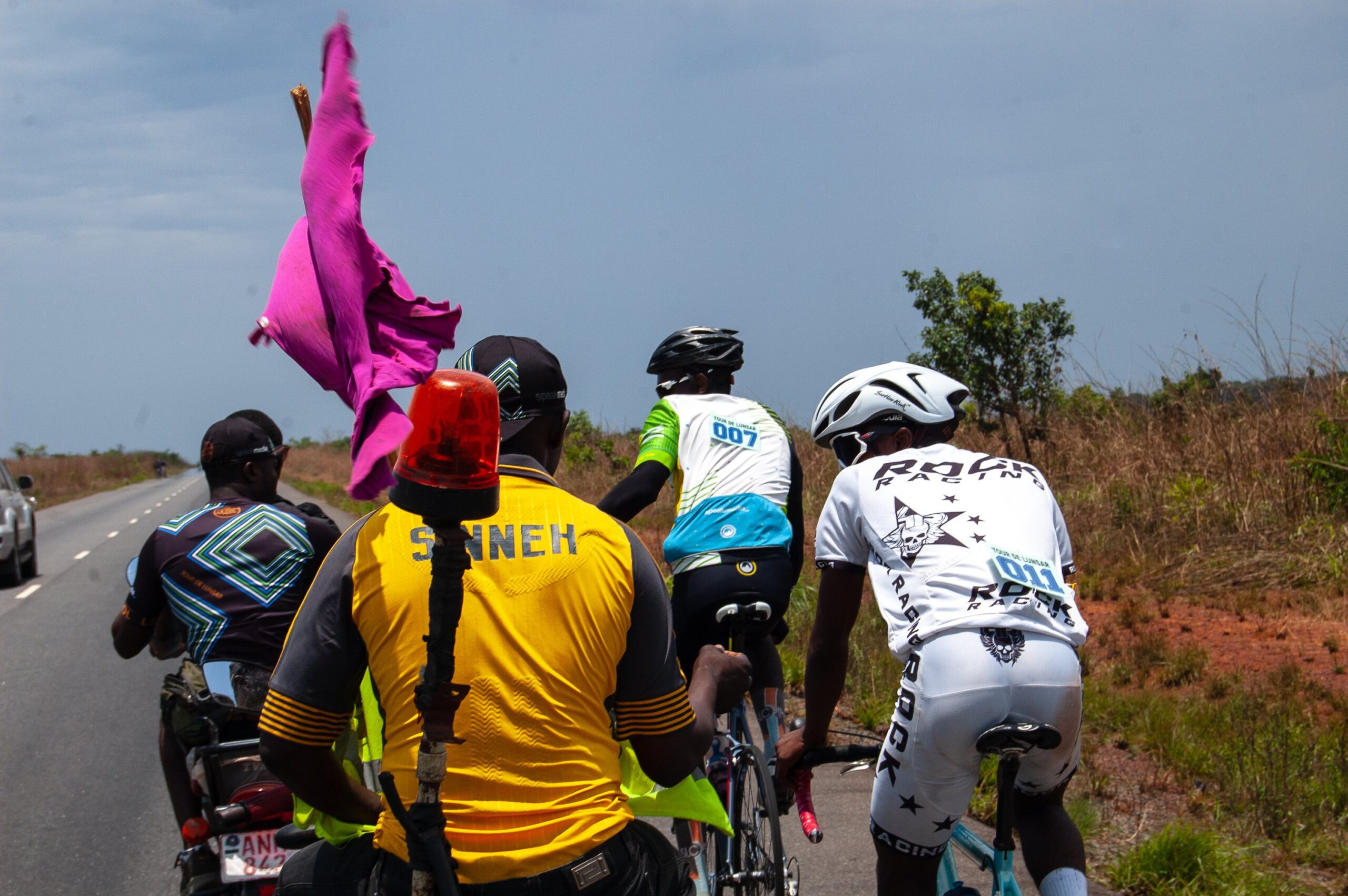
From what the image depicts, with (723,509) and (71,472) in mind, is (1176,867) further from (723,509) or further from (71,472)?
(71,472)

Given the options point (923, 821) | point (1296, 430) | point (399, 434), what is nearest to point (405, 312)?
point (399, 434)

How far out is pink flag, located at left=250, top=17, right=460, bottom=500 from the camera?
204 centimetres

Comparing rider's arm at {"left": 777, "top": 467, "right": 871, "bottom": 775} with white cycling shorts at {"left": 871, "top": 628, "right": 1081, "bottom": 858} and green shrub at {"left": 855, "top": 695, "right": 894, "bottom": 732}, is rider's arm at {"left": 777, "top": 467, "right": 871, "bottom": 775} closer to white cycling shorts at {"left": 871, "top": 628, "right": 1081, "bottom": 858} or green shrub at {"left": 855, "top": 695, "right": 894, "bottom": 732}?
white cycling shorts at {"left": 871, "top": 628, "right": 1081, "bottom": 858}

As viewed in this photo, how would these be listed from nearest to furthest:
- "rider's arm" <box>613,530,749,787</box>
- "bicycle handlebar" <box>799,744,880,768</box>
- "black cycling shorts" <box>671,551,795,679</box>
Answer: "rider's arm" <box>613,530,749,787</box>, "bicycle handlebar" <box>799,744,880,768</box>, "black cycling shorts" <box>671,551,795,679</box>

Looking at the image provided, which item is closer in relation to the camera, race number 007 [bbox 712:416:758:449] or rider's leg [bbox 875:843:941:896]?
rider's leg [bbox 875:843:941:896]

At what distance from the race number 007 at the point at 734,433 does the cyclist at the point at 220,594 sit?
1.55m

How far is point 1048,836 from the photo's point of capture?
2934mm

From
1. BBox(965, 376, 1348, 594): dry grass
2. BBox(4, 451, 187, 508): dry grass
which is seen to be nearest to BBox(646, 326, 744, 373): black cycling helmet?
BBox(965, 376, 1348, 594): dry grass

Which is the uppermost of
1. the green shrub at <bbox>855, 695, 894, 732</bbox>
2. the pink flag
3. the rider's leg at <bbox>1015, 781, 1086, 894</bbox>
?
the pink flag

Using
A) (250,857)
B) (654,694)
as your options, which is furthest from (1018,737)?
(250,857)

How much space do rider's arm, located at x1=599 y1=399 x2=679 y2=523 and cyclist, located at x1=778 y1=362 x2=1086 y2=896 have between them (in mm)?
1498

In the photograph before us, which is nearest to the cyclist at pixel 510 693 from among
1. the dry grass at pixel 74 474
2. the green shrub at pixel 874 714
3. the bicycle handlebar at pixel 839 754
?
the bicycle handlebar at pixel 839 754

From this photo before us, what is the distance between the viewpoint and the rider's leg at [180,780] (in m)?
4.02

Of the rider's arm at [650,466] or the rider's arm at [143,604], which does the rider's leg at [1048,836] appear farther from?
the rider's arm at [143,604]
